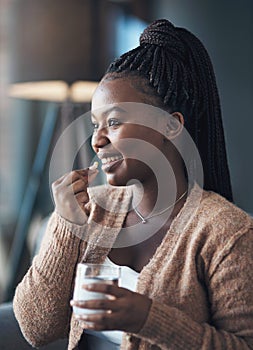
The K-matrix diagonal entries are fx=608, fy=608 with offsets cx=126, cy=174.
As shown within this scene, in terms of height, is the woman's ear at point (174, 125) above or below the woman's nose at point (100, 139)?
above

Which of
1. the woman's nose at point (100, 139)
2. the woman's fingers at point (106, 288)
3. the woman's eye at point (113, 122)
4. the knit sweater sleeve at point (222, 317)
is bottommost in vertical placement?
the knit sweater sleeve at point (222, 317)

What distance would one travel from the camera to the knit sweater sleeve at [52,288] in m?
1.26

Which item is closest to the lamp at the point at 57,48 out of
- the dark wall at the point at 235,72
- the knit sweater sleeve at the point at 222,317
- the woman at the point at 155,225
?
the dark wall at the point at 235,72

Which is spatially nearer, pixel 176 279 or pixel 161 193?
pixel 176 279

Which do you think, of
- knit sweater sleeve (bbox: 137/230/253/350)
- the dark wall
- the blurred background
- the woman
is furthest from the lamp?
knit sweater sleeve (bbox: 137/230/253/350)

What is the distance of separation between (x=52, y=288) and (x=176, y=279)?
28cm

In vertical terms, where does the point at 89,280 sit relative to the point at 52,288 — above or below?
above

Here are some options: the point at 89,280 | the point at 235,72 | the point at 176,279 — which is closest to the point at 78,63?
the point at 235,72

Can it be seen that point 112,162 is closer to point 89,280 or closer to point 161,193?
point 161,193

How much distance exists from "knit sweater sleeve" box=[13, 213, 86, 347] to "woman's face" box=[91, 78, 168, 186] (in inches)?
7.4

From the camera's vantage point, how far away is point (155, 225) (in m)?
1.24

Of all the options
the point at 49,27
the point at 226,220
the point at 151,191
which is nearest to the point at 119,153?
the point at 151,191

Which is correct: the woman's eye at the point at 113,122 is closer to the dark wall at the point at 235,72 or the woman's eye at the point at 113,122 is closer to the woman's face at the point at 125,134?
the woman's face at the point at 125,134

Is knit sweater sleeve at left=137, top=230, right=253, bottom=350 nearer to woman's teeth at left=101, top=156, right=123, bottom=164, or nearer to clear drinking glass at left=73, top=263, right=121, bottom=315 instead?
clear drinking glass at left=73, top=263, right=121, bottom=315
